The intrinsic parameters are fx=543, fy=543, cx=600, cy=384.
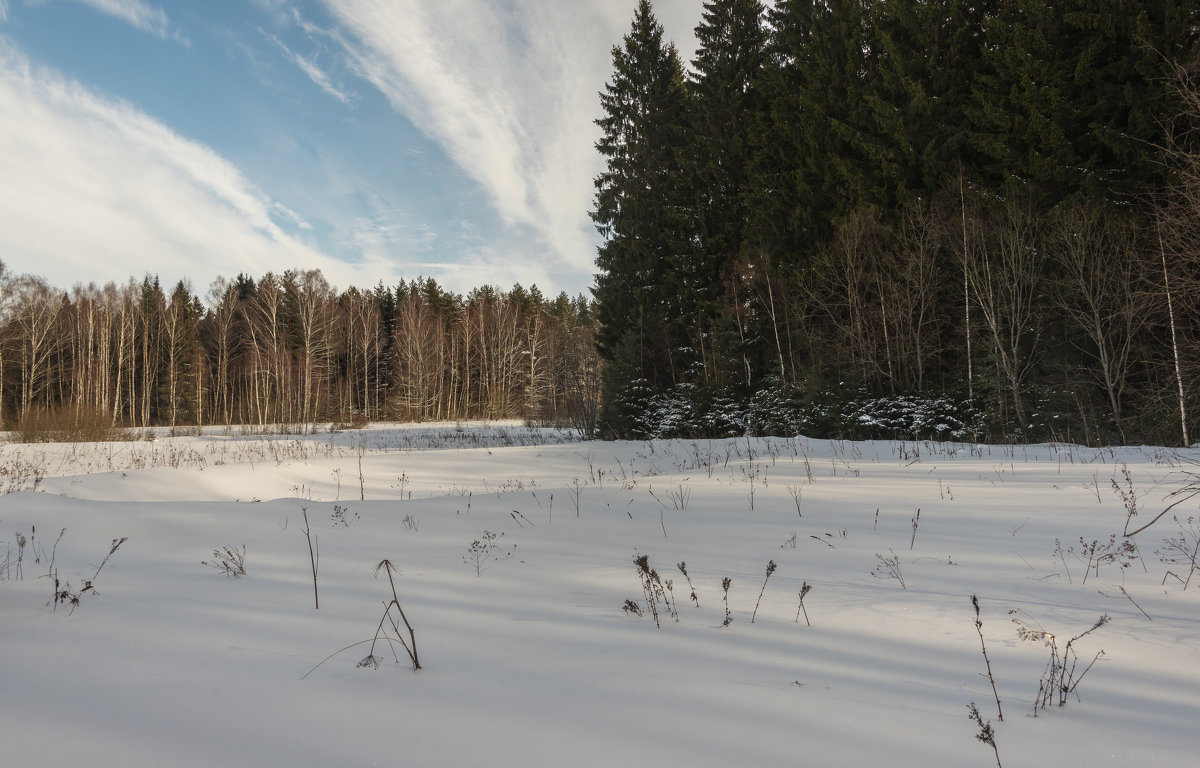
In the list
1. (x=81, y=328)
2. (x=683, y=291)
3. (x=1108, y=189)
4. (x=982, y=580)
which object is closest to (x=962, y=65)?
(x=1108, y=189)

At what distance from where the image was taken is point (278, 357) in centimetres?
3647

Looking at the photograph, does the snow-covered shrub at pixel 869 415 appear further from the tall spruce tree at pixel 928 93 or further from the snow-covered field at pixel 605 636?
the snow-covered field at pixel 605 636

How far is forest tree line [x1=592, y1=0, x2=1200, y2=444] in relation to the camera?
13750mm

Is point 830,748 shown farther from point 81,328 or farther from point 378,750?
point 81,328

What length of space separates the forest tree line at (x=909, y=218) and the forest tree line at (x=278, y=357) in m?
9.29

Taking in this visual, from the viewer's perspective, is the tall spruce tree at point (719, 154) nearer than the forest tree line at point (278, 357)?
Yes

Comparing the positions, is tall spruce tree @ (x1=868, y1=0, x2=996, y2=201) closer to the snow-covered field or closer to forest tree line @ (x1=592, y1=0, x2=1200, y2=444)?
forest tree line @ (x1=592, y1=0, x2=1200, y2=444)

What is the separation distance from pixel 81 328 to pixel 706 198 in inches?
1638

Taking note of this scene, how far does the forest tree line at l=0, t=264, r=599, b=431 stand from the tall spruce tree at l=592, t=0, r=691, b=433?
553 cm

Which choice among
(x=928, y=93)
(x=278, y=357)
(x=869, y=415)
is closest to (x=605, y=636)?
(x=869, y=415)

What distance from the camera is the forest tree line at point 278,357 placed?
116ft

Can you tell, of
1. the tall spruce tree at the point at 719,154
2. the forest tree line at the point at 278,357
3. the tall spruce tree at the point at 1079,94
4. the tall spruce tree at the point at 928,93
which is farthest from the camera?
the forest tree line at the point at 278,357

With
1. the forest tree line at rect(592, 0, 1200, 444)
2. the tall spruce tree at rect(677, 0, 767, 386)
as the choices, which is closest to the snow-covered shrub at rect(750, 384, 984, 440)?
the forest tree line at rect(592, 0, 1200, 444)

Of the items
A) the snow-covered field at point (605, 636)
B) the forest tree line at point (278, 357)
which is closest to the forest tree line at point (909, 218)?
the forest tree line at point (278, 357)
